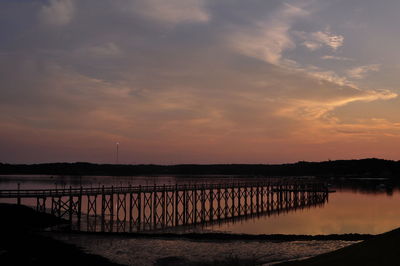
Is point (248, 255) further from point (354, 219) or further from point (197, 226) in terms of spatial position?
point (354, 219)

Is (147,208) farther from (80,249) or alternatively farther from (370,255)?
(370,255)

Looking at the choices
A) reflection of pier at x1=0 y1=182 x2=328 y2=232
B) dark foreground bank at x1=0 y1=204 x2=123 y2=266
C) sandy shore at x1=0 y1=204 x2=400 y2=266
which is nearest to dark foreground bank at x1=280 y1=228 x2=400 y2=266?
sandy shore at x1=0 y1=204 x2=400 y2=266

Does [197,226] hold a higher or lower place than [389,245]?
lower

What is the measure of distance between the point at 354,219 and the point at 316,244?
30.1 m

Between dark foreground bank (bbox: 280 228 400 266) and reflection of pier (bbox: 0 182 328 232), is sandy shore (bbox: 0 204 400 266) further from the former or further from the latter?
reflection of pier (bbox: 0 182 328 232)

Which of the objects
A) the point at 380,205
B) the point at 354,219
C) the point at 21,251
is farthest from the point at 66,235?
the point at 380,205

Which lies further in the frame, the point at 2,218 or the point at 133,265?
the point at 2,218

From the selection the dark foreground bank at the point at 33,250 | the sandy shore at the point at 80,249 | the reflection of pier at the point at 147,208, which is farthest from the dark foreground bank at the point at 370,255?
the reflection of pier at the point at 147,208

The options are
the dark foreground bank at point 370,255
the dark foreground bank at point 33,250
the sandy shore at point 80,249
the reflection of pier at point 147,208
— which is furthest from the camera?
the reflection of pier at point 147,208

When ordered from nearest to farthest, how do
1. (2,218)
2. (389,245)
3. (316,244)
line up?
(389,245)
(316,244)
(2,218)

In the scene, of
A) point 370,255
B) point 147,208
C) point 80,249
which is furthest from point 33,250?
point 147,208

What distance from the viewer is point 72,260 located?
23.9 m

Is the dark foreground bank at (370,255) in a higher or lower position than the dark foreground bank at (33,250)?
higher

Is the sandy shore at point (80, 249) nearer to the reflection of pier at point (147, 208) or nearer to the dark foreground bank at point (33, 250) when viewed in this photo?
the dark foreground bank at point (33, 250)
